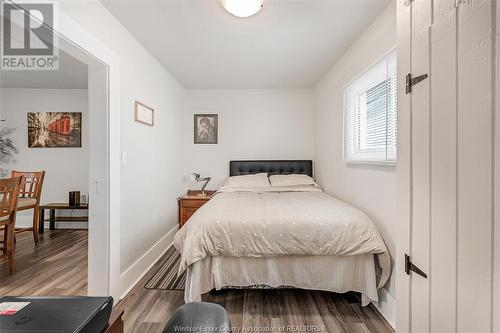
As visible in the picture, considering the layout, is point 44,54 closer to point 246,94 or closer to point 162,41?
point 162,41

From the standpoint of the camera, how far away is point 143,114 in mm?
2564

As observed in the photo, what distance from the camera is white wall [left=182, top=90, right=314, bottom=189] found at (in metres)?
4.02

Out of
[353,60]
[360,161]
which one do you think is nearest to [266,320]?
[360,161]

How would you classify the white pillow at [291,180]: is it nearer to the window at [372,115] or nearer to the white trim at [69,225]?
the window at [372,115]

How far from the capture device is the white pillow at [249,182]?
11.2 ft

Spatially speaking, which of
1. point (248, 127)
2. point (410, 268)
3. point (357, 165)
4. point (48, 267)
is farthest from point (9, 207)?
point (357, 165)

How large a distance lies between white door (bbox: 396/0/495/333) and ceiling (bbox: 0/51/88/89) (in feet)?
12.3

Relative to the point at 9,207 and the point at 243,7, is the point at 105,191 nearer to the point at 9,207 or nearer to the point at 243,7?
the point at 9,207

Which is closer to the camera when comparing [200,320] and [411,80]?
[200,320]

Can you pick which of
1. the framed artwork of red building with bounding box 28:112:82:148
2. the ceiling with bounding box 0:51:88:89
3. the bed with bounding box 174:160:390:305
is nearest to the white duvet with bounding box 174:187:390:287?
the bed with bounding box 174:160:390:305

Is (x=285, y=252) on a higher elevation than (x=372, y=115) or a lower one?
lower

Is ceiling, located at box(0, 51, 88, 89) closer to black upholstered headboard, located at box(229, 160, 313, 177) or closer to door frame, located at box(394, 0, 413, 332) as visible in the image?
black upholstered headboard, located at box(229, 160, 313, 177)

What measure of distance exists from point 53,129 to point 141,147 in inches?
115

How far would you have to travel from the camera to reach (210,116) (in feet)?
13.3
